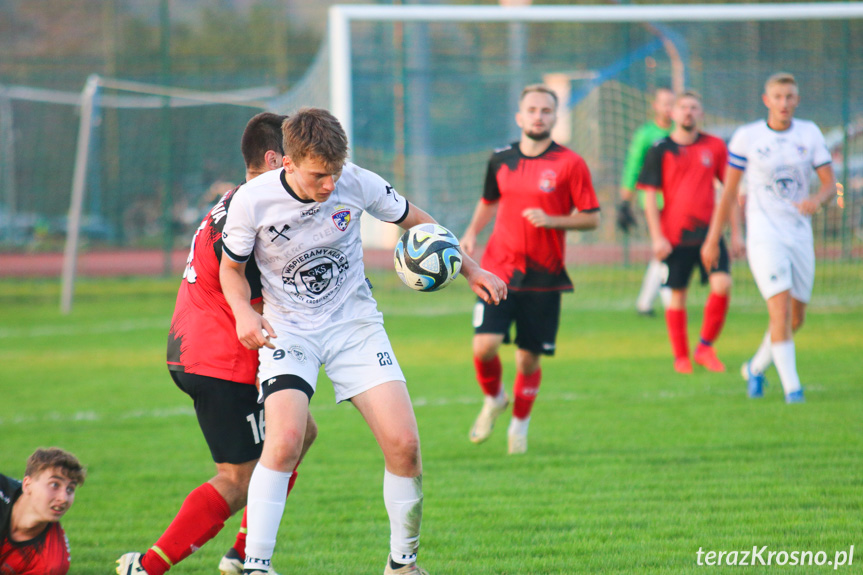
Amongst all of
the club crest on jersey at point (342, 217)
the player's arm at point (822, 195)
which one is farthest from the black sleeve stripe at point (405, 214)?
the player's arm at point (822, 195)

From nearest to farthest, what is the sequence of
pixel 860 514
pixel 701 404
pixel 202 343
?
pixel 202 343 < pixel 860 514 < pixel 701 404

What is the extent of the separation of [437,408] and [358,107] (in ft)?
23.0

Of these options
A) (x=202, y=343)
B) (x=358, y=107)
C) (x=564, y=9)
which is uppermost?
(x=564, y=9)

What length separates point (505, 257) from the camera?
5.54 meters

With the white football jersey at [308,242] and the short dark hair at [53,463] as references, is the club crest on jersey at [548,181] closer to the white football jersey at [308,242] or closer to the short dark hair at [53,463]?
the white football jersey at [308,242]

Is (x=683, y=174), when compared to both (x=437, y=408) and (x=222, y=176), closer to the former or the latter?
(x=437, y=408)

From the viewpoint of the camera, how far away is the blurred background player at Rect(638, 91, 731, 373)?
7.75 m

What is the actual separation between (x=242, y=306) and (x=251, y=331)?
0.12 meters

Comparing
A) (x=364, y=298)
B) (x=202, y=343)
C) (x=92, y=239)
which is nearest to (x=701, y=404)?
(x=364, y=298)

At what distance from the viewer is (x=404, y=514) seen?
3285 mm

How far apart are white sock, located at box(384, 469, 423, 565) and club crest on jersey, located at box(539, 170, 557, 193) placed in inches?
103

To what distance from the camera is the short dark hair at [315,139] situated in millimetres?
3053

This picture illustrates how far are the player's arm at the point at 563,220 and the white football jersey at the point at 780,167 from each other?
1750mm

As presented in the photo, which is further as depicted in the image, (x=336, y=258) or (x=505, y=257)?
(x=505, y=257)
